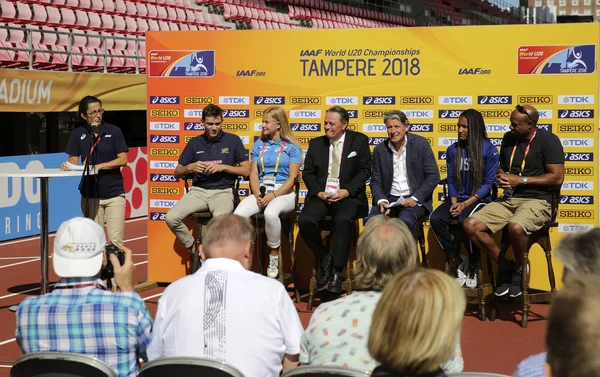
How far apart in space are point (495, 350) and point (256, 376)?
3553 millimetres

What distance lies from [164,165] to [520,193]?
3825mm

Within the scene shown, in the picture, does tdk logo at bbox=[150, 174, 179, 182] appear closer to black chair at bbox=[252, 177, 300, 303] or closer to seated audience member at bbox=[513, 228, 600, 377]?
black chair at bbox=[252, 177, 300, 303]

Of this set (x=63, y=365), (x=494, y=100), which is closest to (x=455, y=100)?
(x=494, y=100)

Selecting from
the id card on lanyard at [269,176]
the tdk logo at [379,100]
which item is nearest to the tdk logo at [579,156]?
the tdk logo at [379,100]

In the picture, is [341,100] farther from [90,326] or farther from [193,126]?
[90,326]

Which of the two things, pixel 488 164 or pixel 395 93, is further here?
pixel 395 93

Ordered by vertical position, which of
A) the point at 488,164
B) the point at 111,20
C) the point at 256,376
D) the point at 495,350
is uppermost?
the point at 111,20

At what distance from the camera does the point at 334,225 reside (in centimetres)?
835

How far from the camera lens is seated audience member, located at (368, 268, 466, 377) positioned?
2.61m

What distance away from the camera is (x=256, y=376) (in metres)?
3.84

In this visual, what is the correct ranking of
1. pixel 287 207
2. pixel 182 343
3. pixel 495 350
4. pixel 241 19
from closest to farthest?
pixel 182 343
pixel 495 350
pixel 287 207
pixel 241 19

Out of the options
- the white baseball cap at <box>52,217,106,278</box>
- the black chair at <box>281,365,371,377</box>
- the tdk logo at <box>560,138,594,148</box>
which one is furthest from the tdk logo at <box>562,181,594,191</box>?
the black chair at <box>281,365,371,377</box>

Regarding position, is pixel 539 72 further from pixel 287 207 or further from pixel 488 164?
→ pixel 287 207

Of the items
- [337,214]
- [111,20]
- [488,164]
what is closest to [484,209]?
[488,164]
